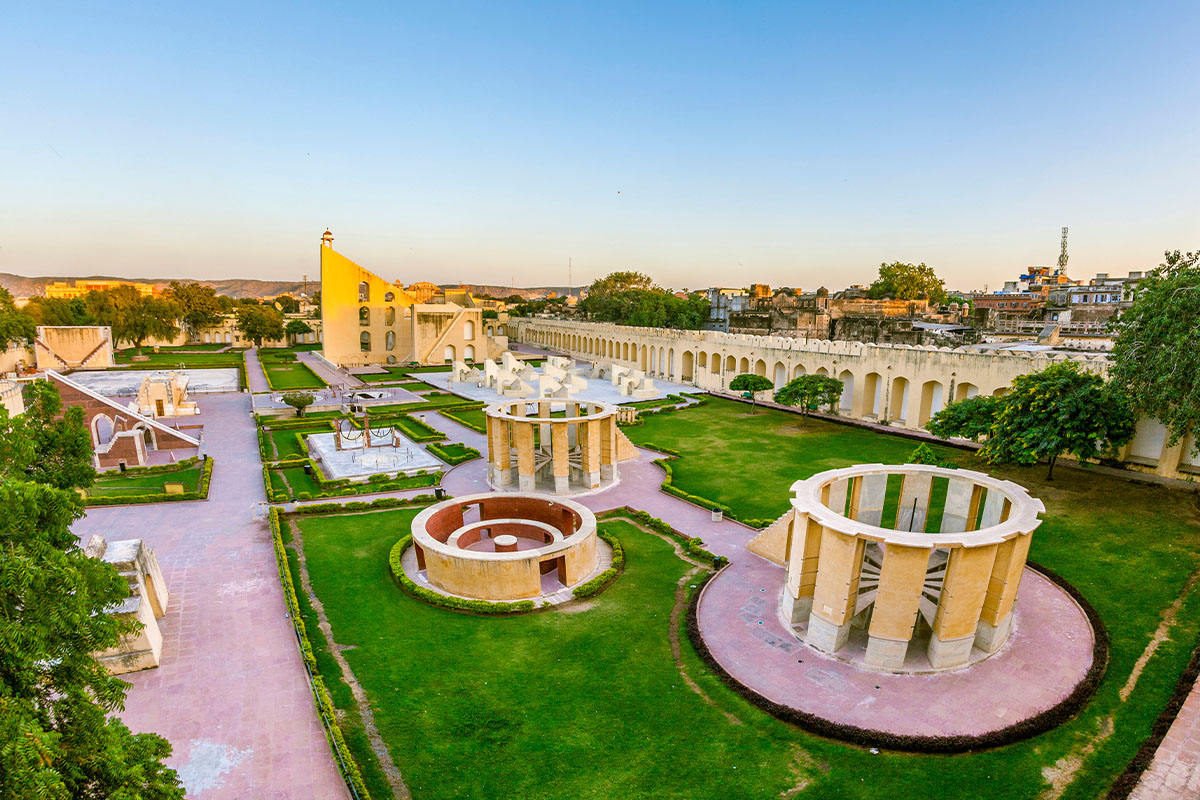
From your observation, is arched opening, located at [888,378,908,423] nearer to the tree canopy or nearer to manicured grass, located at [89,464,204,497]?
manicured grass, located at [89,464,204,497]

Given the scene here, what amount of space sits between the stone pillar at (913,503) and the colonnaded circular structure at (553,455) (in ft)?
34.7

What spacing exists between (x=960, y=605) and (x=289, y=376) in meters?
53.9

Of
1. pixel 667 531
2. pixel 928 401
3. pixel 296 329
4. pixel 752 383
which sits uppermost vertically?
pixel 928 401

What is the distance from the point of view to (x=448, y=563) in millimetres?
15828

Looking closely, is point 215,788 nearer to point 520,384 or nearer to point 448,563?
point 448,563

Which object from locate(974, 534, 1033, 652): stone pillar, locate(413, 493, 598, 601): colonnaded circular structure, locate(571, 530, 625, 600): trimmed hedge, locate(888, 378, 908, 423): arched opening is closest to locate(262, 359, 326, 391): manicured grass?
locate(413, 493, 598, 601): colonnaded circular structure

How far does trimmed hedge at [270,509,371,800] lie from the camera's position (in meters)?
9.72

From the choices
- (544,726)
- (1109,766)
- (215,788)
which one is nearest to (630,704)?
(544,726)

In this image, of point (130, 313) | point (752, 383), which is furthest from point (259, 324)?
point (752, 383)

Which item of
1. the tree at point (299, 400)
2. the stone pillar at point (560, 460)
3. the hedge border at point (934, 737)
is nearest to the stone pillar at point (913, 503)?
the hedge border at point (934, 737)

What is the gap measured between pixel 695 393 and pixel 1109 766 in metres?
37.5

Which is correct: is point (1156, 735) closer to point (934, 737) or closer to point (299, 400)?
point (934, 737)

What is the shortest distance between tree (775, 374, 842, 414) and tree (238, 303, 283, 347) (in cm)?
6483

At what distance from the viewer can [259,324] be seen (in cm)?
7306
